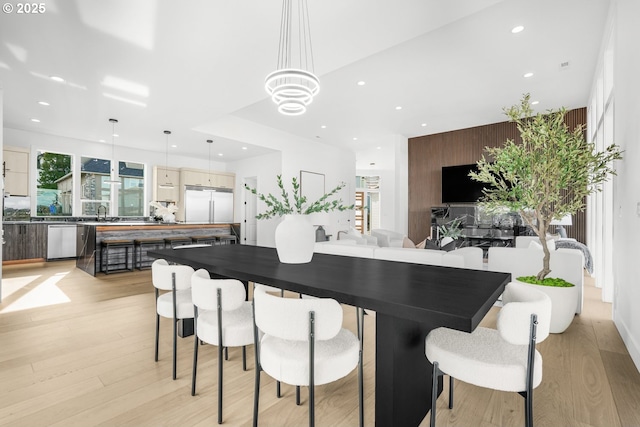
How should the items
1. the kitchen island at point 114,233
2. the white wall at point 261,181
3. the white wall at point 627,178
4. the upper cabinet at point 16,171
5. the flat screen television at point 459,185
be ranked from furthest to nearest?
1. the white wall at point 261,181
2. the flat screen television at point 459,185
3. the upper cabinet at point 16,171
4. the kitchen island at point 114,233
5. the white wall at point 627,178

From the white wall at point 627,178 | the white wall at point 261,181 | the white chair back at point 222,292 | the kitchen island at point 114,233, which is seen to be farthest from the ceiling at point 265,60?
the white chair back at point 222,292

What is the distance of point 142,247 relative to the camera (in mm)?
5980

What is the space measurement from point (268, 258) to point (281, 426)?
1.05m

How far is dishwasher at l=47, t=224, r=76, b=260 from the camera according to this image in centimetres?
663

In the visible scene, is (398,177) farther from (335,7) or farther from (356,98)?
(335,7)

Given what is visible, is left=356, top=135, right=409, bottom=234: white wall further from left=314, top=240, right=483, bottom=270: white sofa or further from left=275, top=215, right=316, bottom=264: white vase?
left=275, top=215, right=316, bottom=264: white vase

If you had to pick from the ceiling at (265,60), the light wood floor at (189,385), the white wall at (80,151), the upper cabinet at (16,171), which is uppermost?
the ceiling at (265,60)

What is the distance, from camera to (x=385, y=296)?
3.98ft

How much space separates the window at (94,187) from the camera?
7492mm

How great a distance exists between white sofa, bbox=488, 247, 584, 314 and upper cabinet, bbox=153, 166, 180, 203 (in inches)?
295

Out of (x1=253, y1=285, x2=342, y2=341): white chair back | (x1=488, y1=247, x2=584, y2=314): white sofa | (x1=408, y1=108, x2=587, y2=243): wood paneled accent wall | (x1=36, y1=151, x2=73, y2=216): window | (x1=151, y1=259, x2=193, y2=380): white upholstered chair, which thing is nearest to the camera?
(x1=253, y1=285, x2=342, y2=341): white chair back

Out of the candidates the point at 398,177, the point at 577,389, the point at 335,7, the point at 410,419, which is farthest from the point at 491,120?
the point at 410,419

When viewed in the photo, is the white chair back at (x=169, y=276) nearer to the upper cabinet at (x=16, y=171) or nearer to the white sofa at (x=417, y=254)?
the white sofa at (x=417, y=254)

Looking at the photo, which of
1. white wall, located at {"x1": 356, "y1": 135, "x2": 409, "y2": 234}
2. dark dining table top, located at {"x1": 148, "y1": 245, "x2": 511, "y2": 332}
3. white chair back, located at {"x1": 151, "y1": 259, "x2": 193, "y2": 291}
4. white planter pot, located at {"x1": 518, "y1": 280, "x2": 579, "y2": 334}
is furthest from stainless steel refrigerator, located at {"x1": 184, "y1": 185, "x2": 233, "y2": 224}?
white planter pot, located at {"x1": 518, "y1": 280, "x2": 579, "y2": 334}
